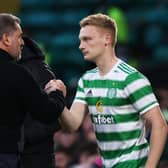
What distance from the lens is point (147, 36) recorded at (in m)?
12.1

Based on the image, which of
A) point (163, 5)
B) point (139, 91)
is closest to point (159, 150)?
point (139, 91)

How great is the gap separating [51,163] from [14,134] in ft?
1.91

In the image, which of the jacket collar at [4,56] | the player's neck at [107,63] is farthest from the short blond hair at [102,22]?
the jacket collar at [4,56]

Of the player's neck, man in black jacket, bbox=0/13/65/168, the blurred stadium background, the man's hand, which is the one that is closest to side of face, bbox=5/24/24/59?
man in black jacket, bbox=0/13/65/168

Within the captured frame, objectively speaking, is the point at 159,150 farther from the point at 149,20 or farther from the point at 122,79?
the point at 149,20

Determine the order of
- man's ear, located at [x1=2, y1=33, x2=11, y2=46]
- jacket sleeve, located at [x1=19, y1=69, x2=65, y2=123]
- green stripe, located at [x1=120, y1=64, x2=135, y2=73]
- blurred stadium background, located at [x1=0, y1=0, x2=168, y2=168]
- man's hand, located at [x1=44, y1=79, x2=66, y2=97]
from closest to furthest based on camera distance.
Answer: jacket sleeve, located at [x1=19, y1=69, x2=65, y2=123]
man's ear, located at [x1=2, y1=33, x2=11, y2=46]
man's hand, located at [x1=44, y1=79, x2=66, y2=97]
green stripe, located at [x1=120, y1=64, x2=135, y2=73]
blurred stadium background, located at [x1=0, y1=0, x2=168, y2=168]

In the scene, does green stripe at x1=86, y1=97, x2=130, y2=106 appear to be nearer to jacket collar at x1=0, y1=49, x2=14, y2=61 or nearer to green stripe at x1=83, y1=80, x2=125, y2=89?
green stripe at x1=83, y1=80, x2=125, y2=89

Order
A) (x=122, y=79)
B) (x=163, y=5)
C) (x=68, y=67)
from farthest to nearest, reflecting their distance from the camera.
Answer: (x=163, y=5), (x=68, y=67), (x=122, y=79)

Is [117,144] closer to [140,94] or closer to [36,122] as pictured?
[140,94]

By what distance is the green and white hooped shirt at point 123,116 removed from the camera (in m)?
5.04

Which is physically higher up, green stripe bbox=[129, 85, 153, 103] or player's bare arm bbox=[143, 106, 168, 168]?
green stripe bbox=[129, 85, 153, 103]

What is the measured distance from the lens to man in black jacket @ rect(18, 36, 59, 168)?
5.17 m

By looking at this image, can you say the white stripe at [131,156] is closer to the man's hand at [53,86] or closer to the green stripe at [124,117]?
the green stripe at [124,117]

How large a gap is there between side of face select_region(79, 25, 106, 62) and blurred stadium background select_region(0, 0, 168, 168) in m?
5.56
